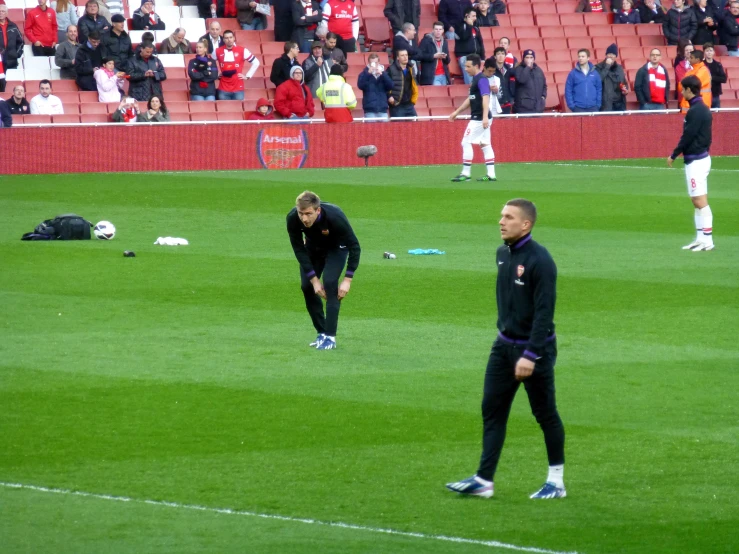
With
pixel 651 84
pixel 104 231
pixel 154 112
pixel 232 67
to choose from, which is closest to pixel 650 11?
pixel 651 84

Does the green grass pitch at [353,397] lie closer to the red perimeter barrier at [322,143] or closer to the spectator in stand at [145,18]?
the red perimeter barrier at [322,143]

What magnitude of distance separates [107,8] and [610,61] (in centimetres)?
1265

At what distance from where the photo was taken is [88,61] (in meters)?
31.2

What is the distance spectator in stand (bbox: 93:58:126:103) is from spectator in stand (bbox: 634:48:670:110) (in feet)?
43.6

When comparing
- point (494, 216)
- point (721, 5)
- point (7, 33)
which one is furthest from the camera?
point (721, 5)

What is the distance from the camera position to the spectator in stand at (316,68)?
32.6 m

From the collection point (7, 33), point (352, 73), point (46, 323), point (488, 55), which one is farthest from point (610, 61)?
point (46, 323)

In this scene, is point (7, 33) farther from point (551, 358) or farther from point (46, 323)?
point (551, 358)

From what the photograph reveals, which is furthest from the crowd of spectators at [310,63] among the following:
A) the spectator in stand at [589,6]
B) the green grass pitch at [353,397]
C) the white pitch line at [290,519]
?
the white pitch line at [290,519]

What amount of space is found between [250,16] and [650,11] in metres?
12.2

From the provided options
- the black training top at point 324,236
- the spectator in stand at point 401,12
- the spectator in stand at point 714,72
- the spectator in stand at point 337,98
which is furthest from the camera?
Answer: the spectator in stand at point 714,72

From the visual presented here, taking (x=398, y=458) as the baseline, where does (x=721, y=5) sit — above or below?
above

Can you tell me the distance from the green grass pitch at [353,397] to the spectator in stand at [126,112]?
9149 mm

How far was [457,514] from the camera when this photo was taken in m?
7.77
